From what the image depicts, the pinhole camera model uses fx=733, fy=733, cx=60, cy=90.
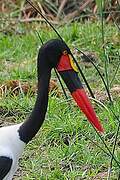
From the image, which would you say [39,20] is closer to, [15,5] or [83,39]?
[15,5]

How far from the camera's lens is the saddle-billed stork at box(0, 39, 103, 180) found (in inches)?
163

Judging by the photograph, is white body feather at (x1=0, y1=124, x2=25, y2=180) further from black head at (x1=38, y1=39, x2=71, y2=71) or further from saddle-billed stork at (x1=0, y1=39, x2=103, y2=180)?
black head at (x1=38, y1=39, x2=71, y2=71)

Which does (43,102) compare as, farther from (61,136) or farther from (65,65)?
(61,136)

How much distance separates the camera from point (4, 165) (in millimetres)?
4090

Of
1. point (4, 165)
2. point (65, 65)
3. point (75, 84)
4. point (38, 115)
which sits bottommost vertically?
point (4, 165)

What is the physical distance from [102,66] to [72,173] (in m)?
2.39

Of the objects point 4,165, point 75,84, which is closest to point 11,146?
point 4,165

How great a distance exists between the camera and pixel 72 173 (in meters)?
4.66

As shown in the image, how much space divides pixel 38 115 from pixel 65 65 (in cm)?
33

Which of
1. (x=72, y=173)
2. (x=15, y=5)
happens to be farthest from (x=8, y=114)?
(x=15, y=5)

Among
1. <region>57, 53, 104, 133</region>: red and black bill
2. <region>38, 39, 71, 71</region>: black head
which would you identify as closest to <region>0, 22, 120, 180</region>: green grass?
<region>57, 53, 104, 133</region>: red and black bill

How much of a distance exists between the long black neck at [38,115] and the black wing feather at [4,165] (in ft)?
0.56

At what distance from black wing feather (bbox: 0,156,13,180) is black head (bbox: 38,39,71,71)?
61 cm

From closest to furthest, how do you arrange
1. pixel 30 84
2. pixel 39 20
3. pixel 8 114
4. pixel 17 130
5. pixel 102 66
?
pixel 17 130, pixel 8 114, pixel 30 84, pixel 102 66, pixel 39 20
